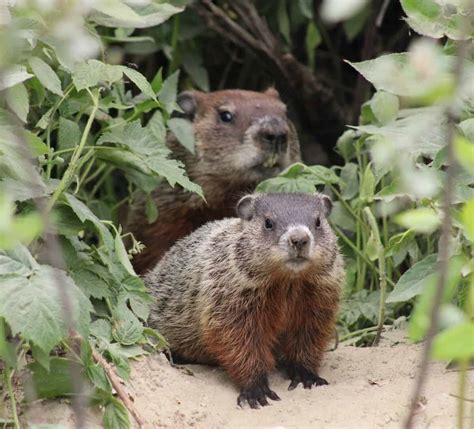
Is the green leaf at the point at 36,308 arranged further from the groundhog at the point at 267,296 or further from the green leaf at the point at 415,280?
the green leaf at the point at 415,280

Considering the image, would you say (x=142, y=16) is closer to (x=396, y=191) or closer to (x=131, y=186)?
(x=396, y=191)

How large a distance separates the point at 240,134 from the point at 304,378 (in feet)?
7.08

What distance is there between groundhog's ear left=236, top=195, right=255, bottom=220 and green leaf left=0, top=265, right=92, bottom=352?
1507 mm

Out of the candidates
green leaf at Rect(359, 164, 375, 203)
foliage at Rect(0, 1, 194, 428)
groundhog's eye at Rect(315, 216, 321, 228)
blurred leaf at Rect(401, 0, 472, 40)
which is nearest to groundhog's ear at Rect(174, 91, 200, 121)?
foliage at Rect(0, 1, 194, 428)

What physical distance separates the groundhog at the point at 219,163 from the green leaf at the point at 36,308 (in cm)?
299

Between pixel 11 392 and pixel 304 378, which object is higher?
pixel 11 392

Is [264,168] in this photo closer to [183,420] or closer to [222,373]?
[222,373]

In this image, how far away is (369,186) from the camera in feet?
16.9

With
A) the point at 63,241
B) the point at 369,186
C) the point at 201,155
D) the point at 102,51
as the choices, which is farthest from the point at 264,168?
the point at 63,241

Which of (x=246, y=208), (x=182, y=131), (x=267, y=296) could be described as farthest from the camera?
(x=182, y=131)

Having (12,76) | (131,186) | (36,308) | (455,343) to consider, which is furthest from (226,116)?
(455,343)

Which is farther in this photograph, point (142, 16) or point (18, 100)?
point (142, 16)

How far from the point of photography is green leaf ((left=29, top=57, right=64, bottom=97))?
162 inches

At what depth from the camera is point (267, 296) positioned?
14.9ft
